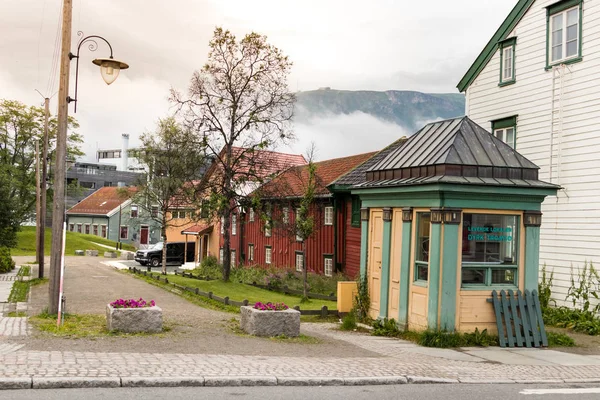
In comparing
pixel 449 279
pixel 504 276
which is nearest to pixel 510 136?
pixel 504 276

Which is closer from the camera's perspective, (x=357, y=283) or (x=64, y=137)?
(x=64, y=137)

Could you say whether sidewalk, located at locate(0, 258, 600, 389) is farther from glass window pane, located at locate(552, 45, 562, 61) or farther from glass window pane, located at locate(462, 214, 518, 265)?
glass window pane, located at locate(552, 45, 562, 61)

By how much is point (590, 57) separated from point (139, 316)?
1368 cm

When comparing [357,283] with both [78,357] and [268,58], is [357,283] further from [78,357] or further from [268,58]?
[268,58]

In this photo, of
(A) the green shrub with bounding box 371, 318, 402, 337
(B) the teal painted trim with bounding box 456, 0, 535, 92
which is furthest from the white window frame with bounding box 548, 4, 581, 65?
(A) the green shrub with bounding box 371, 318, 402, 337

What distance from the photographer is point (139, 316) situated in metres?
12.0

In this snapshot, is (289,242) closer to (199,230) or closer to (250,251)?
(250,251)

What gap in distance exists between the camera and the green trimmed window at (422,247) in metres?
13.6

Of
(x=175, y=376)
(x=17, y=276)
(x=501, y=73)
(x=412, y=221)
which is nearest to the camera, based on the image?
(x=175, y=376)

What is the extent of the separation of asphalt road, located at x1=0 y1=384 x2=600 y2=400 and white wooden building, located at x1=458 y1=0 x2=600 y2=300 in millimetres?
8553

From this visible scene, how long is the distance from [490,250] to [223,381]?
7362 millimetres

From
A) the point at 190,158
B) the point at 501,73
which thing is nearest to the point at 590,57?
the point at 501,73

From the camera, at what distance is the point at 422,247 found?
45.0 feet

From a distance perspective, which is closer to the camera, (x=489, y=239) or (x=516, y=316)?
(x=516, y=316)
